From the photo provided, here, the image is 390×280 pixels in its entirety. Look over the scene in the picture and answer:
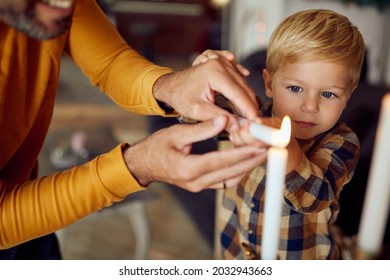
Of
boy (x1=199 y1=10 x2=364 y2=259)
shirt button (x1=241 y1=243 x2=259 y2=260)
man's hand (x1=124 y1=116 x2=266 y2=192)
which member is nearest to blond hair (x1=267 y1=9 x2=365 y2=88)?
boy (x1=199 y1=10 x2=364 y2=259)

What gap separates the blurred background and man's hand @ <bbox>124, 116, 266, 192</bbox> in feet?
1.02

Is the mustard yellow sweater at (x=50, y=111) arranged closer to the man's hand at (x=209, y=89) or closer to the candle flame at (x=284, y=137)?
the man's hand at (x=209, y=89)

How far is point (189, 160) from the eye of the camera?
47 cm

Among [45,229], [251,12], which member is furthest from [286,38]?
[251,12]

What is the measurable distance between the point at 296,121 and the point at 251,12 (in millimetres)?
2681

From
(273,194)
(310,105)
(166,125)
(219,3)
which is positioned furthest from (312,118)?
(219,3)

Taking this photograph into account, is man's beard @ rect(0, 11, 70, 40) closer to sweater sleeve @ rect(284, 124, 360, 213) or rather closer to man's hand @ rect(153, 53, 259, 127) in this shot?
man's hand @ rect(153, 53, 259, 127)

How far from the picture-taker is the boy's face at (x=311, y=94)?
55cm

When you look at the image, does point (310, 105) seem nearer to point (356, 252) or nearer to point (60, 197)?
point (356, 252)

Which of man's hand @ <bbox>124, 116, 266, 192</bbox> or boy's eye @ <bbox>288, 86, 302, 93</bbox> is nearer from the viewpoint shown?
man's hand @ <bbox>124, 116, 266, 192</bbox>

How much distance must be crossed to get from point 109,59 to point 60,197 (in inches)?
8.5

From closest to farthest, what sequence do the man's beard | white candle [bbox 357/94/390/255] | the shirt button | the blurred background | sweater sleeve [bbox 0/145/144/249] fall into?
white candle [bbox 357/94/390/255]
the man's beard
sweater sleeve [bbox 0/145/144/249]
the shirt button
the blurred background

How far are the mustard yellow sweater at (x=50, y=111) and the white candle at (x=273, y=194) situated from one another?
0.68 feet

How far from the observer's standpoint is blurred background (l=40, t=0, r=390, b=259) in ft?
4.21
